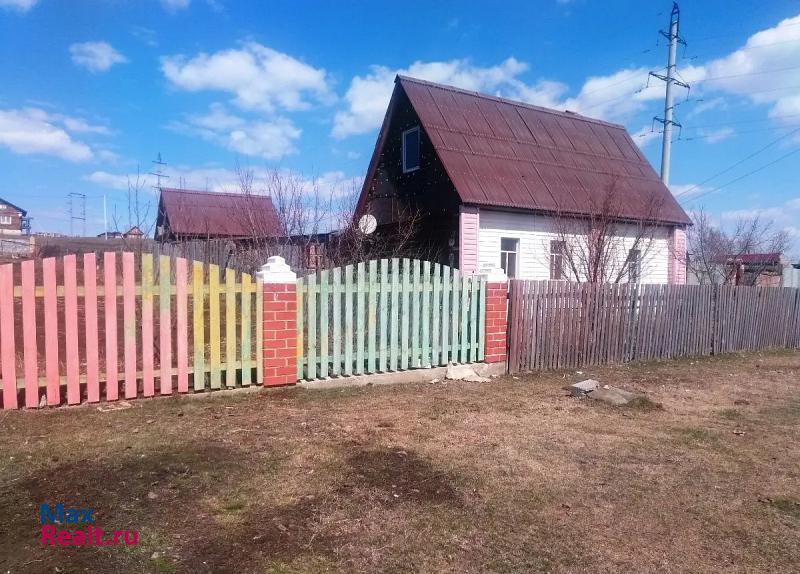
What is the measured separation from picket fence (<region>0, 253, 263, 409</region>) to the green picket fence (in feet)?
2.19

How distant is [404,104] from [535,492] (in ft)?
42.7

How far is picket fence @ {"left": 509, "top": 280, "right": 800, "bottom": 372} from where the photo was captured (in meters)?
8.10

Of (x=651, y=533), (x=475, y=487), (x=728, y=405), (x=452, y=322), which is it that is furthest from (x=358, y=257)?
(x=651, y=533)

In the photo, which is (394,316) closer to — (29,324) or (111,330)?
(111,330)

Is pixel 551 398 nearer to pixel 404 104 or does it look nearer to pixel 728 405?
pixel 728 405

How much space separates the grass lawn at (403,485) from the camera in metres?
2.84

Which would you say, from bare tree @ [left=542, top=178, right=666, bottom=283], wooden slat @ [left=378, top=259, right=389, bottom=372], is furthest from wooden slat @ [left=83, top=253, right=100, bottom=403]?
bare tree @ [left=542, top=178, right=666, bottom=283]

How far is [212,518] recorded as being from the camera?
10.3 ft

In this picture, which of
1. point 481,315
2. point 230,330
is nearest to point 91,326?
point 230,330

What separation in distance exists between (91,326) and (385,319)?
128 inches

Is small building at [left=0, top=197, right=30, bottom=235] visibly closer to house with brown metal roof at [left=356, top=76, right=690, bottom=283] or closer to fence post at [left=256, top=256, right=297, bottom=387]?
house with brown metal roof at [left=356, top=76, right=690, bottom=283]

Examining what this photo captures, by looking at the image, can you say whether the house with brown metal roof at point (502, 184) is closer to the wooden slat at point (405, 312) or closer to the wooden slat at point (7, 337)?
the wooden slat at point (405, 312)

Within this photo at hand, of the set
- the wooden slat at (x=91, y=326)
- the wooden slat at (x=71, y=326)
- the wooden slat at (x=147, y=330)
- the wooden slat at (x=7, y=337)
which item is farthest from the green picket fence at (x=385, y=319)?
the wooden slat at (x=7, y=337)

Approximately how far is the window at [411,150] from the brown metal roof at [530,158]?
880 millimetres
